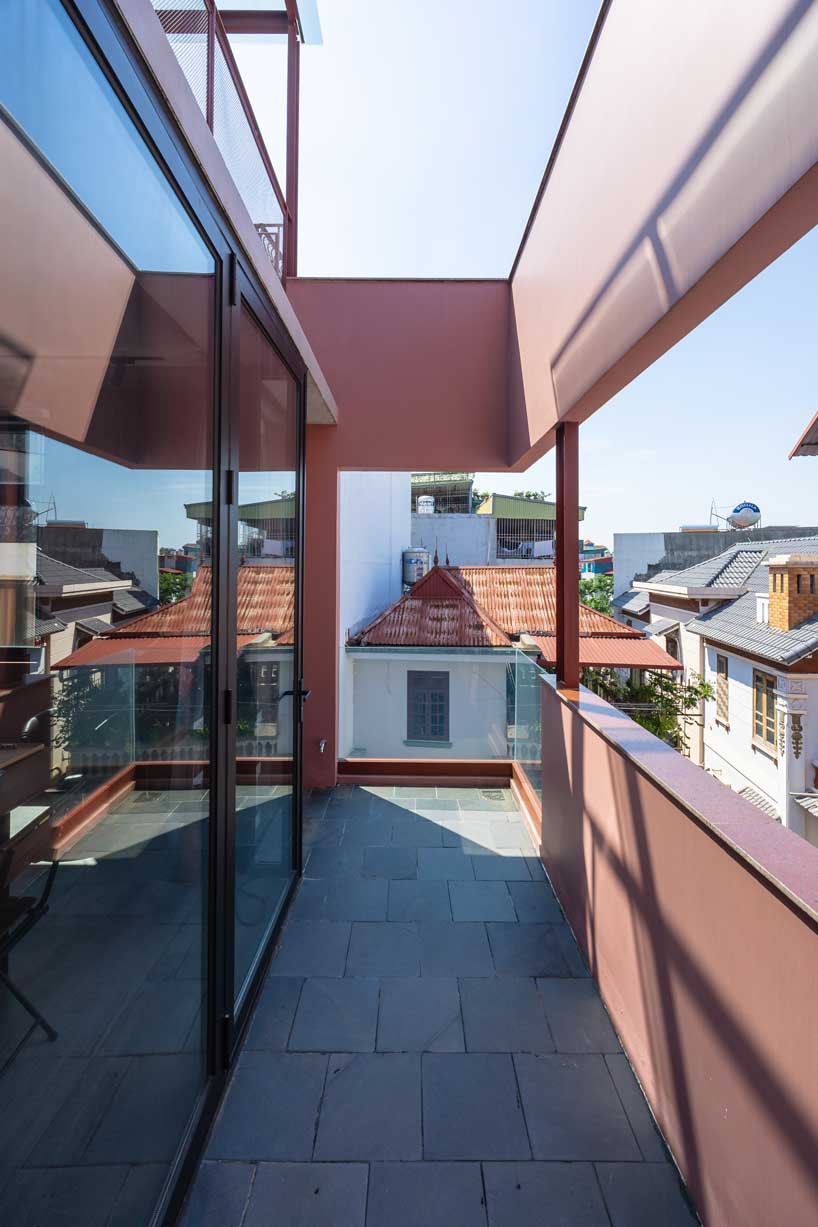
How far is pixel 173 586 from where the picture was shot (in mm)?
1427

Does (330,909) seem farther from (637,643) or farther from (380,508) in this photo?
(380,508)

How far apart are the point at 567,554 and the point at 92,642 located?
8.65 ft

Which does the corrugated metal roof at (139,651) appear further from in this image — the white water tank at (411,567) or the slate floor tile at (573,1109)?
the white water tank at (411,567)

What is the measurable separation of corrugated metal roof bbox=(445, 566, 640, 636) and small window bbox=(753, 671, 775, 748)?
4580 millimetres

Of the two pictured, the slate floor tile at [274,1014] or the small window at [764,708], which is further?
the small window at [764,708]

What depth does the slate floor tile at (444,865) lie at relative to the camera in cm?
306

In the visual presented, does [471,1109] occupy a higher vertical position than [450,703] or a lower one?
lower

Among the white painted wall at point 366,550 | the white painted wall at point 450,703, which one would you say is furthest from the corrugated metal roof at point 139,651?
the white painted wall at point 450,703

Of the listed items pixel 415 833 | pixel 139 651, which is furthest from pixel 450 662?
pixel 139 651

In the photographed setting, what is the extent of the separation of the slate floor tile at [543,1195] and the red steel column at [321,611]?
2921mm

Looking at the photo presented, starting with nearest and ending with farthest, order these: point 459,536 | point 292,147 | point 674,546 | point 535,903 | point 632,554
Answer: point 535,903
point 292,147
point 674,546
point 632,554
point 459,536

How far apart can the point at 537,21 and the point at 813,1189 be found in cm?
404

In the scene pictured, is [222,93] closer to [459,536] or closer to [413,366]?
[413,366]

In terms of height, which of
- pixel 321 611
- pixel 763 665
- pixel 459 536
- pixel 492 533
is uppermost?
pixel 492 533
